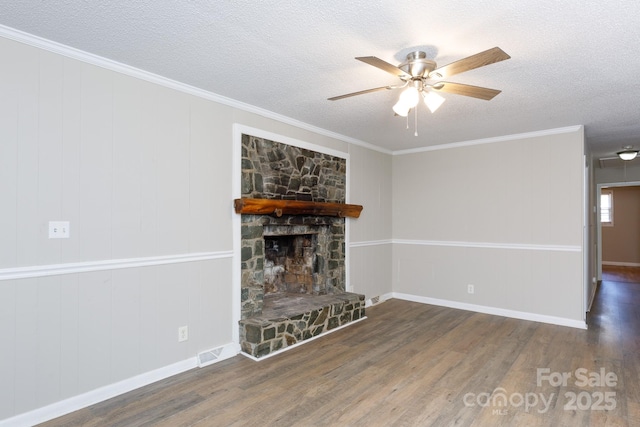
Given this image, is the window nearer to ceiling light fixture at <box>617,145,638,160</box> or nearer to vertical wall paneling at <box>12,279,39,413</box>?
ceiling light fixture at <box>617,145,638,160</box>

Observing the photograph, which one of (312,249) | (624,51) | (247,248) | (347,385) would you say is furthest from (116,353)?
(624,51)

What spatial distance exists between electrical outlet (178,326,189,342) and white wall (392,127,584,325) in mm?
3582

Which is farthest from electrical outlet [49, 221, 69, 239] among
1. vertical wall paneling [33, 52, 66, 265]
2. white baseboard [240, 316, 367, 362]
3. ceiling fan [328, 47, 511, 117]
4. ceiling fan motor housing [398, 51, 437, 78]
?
ceiling fan motor housing [398, 51, 437, 78]

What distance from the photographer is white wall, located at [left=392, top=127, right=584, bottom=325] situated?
428cm

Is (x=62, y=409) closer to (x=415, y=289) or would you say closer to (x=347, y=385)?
(x=347, y=385)

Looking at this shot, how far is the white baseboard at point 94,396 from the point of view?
2189 millimetres

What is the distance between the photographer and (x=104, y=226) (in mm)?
2551

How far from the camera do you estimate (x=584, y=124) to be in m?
4.10

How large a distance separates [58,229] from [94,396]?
1194 millimetres

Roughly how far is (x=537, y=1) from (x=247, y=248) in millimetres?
2895

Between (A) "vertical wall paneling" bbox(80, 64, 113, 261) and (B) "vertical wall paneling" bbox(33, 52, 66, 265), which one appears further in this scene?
(A) "vertical wall paneling" bbox(80, 64, 113, 261)

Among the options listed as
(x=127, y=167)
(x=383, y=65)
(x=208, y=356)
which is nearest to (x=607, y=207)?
(x=383, y=65)

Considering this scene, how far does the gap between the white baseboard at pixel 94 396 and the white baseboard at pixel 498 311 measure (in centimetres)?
331

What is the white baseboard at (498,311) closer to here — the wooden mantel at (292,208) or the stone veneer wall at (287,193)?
the stone veneer wall at (287,193)
